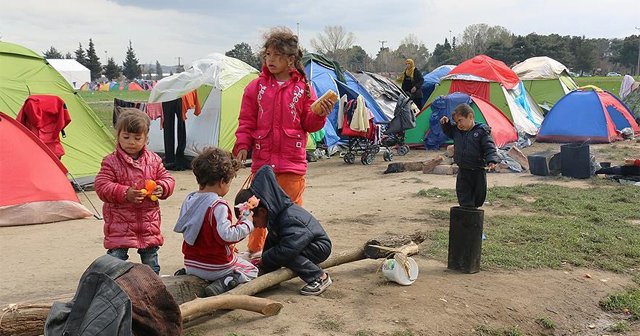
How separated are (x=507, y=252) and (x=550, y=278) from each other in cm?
71

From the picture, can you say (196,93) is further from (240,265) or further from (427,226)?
(240,265)

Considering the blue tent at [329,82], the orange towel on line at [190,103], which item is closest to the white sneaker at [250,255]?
the orange towel on line at [190,103]

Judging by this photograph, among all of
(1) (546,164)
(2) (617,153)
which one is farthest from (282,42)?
(2) (617,153)

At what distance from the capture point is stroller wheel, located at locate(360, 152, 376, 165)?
13398mm

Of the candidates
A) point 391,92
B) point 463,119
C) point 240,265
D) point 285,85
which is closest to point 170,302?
point 240,265

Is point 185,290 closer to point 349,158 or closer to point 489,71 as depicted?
point 349,158

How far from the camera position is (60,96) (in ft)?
34.2

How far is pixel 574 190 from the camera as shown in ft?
31.6

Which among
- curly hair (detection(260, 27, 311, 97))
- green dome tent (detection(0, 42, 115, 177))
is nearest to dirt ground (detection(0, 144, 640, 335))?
curly hair (detection(260, 27, 311, 97))

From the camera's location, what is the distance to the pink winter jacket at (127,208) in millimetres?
4566

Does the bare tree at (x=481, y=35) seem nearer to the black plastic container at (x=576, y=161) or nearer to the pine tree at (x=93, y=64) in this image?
the pine tree at (x=93, y=64)

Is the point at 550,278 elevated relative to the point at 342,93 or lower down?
lower down

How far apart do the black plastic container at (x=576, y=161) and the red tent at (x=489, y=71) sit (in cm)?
602

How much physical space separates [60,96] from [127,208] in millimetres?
6667
